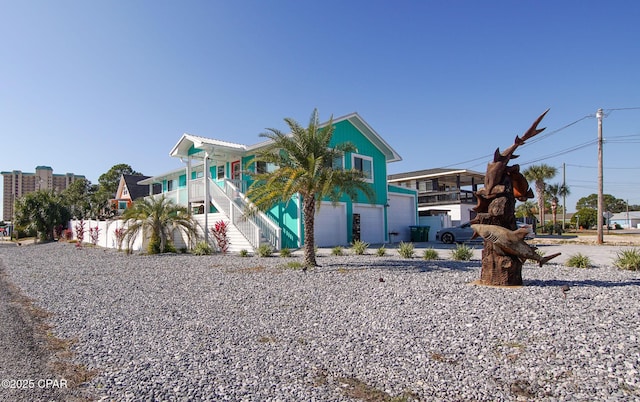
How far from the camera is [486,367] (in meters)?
3.94

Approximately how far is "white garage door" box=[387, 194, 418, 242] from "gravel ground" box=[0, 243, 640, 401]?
15.0 metres

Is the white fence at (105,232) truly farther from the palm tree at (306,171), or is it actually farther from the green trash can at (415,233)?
the green trash can at (415,233)

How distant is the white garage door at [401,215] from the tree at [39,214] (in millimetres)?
27156

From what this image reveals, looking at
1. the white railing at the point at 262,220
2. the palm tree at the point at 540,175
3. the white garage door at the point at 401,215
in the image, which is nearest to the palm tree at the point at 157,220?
the white railing at the point at 262,220

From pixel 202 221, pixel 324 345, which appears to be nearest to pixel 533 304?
pixel 324 345

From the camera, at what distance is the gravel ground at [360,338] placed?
11.8ft

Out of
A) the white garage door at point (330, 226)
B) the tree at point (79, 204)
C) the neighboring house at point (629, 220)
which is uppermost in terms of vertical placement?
the tree at point (79, 204)

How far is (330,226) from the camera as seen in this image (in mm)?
19531

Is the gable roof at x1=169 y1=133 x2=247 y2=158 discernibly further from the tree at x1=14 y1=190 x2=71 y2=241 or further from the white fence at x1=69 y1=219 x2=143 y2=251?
the tree at x1=14 y1=190 x2=71 y2=241

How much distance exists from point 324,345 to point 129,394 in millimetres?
2167

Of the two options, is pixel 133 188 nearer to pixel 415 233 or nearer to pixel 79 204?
pixel 79 204

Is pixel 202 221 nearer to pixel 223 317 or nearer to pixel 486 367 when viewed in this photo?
pixel 223 317

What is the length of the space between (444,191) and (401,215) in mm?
11014

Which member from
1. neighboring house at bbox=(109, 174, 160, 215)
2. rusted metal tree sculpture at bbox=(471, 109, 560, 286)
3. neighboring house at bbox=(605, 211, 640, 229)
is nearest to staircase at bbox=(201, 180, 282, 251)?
rusted metal tree sculpture at bbox=(471, 109, 560, 286)
